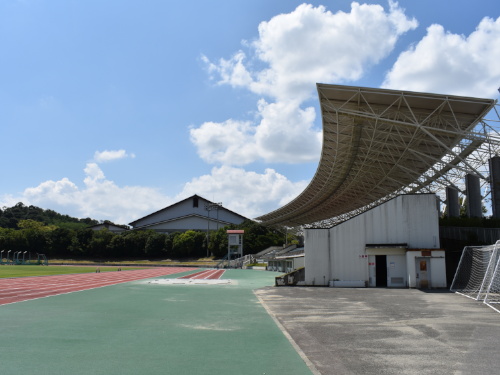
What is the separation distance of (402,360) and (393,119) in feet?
96.0

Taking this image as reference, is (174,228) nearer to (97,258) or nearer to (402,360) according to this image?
(97,258)

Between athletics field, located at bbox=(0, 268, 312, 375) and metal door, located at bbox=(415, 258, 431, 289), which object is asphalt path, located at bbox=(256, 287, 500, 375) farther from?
metal door, located at bbox=(415, 258, 431, 289)

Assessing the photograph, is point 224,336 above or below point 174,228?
below

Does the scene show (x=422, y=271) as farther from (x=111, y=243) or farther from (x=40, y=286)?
(x=111, y=243)

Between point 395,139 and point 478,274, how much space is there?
1807 centimetres

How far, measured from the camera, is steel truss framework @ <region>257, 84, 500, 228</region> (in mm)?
31062

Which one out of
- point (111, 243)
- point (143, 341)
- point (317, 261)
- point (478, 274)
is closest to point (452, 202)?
point (478, 274)

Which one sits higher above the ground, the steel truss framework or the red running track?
the steel truss framework

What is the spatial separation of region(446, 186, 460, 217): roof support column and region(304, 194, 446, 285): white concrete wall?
838 inches

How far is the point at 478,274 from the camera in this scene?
2400 centimetres

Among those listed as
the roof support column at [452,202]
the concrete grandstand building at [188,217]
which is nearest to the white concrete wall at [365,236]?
the roof support column at [452,202]

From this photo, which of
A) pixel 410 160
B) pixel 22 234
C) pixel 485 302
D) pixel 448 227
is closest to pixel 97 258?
pixel 22 234

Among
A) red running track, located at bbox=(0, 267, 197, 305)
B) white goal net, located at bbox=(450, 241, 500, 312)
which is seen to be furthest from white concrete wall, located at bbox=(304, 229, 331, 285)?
red running track, located at bbox=(0, 267, 197, 305)

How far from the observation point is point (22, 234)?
4518 inches
